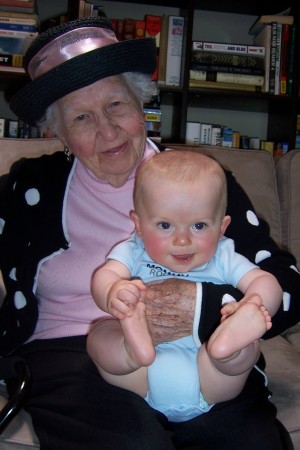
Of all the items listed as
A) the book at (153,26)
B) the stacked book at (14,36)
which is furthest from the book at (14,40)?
the book at (153,26)

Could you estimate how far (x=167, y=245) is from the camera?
37.0 inches

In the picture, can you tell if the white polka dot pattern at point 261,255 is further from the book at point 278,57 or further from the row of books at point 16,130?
the book at point 278,57

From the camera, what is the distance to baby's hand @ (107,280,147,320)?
84 cm

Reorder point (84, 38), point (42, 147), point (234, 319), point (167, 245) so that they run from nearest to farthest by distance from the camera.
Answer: point (234, 319)
point (167, 245)
point (84, 38)
point (42, 147)

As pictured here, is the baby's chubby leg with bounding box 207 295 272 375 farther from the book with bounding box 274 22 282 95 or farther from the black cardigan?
the book with bounding box 274 22 282 95

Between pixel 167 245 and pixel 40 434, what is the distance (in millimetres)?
427

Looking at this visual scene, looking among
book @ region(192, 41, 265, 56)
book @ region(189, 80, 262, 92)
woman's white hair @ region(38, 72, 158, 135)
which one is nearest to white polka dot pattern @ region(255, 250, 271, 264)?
woman's white hair @ region(38, 72, 158, 135)

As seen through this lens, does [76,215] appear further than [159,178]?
Yes

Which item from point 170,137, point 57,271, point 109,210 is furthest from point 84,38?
point 170,137

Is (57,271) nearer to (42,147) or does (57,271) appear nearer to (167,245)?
(167,245)

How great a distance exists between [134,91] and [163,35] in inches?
62.1

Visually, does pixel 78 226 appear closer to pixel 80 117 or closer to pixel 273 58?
pixel 80 117

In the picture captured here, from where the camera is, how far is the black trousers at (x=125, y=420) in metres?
0.92

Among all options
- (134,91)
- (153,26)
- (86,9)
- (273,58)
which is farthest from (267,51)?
(134,91)
